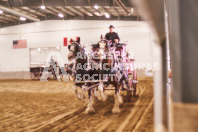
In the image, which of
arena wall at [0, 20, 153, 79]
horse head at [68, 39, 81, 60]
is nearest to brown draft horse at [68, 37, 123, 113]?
horse head at [68, 39, 81, 60]

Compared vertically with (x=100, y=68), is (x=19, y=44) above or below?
above

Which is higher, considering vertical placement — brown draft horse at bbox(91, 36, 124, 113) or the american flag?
the american flag

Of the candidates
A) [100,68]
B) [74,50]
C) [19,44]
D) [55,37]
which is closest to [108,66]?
[100,68]

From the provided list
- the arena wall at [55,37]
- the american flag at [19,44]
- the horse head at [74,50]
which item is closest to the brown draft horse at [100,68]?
the horse head at [74,50]

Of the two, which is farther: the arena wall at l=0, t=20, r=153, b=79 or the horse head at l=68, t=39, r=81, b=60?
the arena wall at l=0, t=20, r=153, b=79

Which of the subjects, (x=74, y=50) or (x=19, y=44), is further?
(x=19, y=44)

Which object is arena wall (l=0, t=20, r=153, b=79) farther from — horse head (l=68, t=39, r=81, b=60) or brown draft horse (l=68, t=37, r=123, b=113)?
horse head (l=68, t=39, r=81, b=60)

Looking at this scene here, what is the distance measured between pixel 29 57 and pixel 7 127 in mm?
18954

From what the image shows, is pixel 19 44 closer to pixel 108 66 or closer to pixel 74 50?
pixel 74 50

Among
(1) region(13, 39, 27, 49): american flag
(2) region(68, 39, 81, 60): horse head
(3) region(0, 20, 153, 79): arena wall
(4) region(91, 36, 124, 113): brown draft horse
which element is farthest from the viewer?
(1) region(13, 39, 27, 49): american flag

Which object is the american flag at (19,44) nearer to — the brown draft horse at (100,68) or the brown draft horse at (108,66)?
the brown draft horse at (100,68)

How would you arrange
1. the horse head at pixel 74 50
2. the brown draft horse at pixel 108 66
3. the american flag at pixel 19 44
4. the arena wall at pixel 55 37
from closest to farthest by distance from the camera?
the horse head at pixel 74 50 < the brown draft horse at pixel 108 66 < the arena wall at pixel 55 37 < the american flag at pixel 19 44

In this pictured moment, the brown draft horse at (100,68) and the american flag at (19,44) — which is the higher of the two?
the american flag at (19,44)

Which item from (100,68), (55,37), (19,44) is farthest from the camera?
(19,44)
